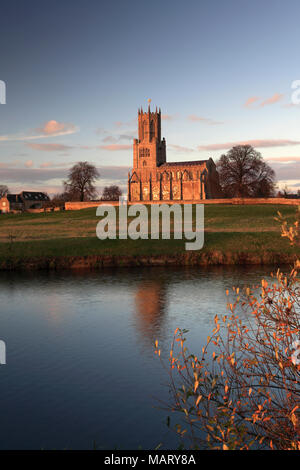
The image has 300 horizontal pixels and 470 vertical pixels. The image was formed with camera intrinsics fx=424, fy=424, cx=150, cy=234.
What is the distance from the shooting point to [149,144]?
16112 cm

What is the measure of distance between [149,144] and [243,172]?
72.9 meters

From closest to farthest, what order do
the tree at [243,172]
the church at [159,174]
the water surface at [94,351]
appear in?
the water surface at [94,351], the tree at [243,172], the church at [159,174]

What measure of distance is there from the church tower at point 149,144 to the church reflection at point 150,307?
13045 centimetres

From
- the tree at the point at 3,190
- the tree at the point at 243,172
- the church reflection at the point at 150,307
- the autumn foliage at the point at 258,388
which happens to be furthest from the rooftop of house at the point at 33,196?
the autumn foliage at the point at 258,388

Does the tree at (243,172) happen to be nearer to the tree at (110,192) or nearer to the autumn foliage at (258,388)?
the tree at (110,192)

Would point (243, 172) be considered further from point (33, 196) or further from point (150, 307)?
point (33, 196)

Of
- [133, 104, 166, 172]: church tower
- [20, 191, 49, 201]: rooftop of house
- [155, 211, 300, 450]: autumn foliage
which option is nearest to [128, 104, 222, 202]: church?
[133, 104, 166, 172]: church tower

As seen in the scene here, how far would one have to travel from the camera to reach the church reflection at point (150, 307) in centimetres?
1777

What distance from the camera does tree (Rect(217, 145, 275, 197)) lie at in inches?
3708

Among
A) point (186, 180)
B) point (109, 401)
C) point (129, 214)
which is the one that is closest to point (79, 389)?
point (109, 401)

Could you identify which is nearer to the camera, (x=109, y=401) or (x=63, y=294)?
(x=109, y=401)
